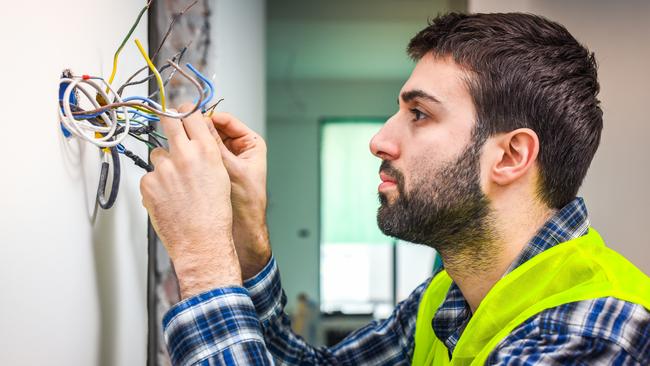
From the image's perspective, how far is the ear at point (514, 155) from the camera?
955 millimetres

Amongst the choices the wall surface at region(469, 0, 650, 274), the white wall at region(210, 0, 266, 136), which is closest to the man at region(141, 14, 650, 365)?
the white wall at region(210, 0, 266, 136)

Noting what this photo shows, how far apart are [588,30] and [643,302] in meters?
1.32

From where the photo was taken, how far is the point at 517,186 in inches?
38.3

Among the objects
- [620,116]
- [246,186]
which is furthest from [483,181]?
[620,116]

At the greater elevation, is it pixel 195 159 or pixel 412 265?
pixel 195 159

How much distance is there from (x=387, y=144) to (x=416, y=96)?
0.28ft

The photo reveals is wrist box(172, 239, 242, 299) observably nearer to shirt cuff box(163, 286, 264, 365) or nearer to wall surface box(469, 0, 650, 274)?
shirt cuff box(163, 286, 264, 365)

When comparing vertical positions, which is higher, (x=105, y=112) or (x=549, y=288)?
(x=105, y=112)

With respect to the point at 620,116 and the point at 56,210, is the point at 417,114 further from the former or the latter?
the point at 620,116

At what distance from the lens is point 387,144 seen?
39.2 inches

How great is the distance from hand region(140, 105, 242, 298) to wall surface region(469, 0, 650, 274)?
136 cm

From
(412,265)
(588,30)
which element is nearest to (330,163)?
(412,265)

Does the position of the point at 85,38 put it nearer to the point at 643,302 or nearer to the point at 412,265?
the point at 643,302

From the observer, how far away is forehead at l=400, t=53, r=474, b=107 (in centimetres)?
97
